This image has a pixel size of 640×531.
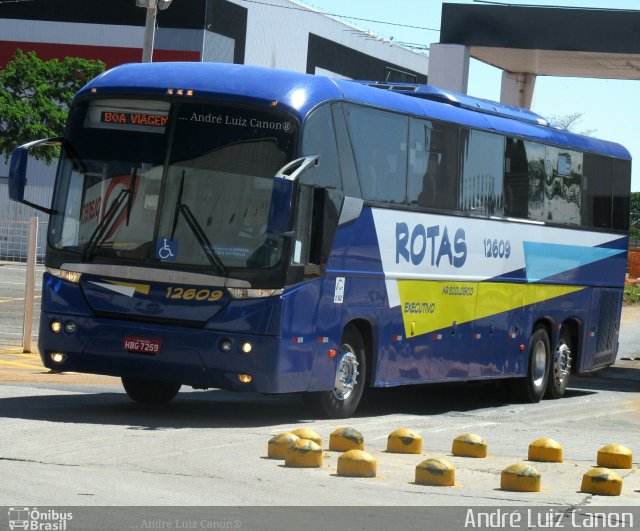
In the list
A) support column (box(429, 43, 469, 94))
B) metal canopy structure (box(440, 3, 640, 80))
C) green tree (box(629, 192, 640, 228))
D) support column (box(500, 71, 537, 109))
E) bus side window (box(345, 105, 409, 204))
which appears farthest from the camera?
green tree (box(629, 192, 640, 228))

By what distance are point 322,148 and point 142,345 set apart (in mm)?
2629

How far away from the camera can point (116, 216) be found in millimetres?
14219

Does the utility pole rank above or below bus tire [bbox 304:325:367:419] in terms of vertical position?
above

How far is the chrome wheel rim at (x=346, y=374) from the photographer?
15289 mm

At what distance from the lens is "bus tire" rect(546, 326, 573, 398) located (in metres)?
21.3

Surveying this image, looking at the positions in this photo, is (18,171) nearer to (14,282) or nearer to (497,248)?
(497,248)

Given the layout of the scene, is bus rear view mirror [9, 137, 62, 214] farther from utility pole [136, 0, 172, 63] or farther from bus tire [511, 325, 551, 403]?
utility pole [136, 0, 172, 63]

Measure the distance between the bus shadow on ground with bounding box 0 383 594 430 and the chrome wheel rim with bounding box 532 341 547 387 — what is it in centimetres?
48

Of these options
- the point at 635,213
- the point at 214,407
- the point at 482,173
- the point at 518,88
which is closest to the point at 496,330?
the point at 482,173

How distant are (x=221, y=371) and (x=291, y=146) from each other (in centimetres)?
223

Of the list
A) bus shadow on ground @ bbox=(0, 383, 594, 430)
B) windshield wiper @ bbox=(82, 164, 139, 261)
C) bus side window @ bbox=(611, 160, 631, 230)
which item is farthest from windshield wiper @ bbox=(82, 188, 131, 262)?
bus side window @ bbox=(611, 160, 631, 230)

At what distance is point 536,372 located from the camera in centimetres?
2052
